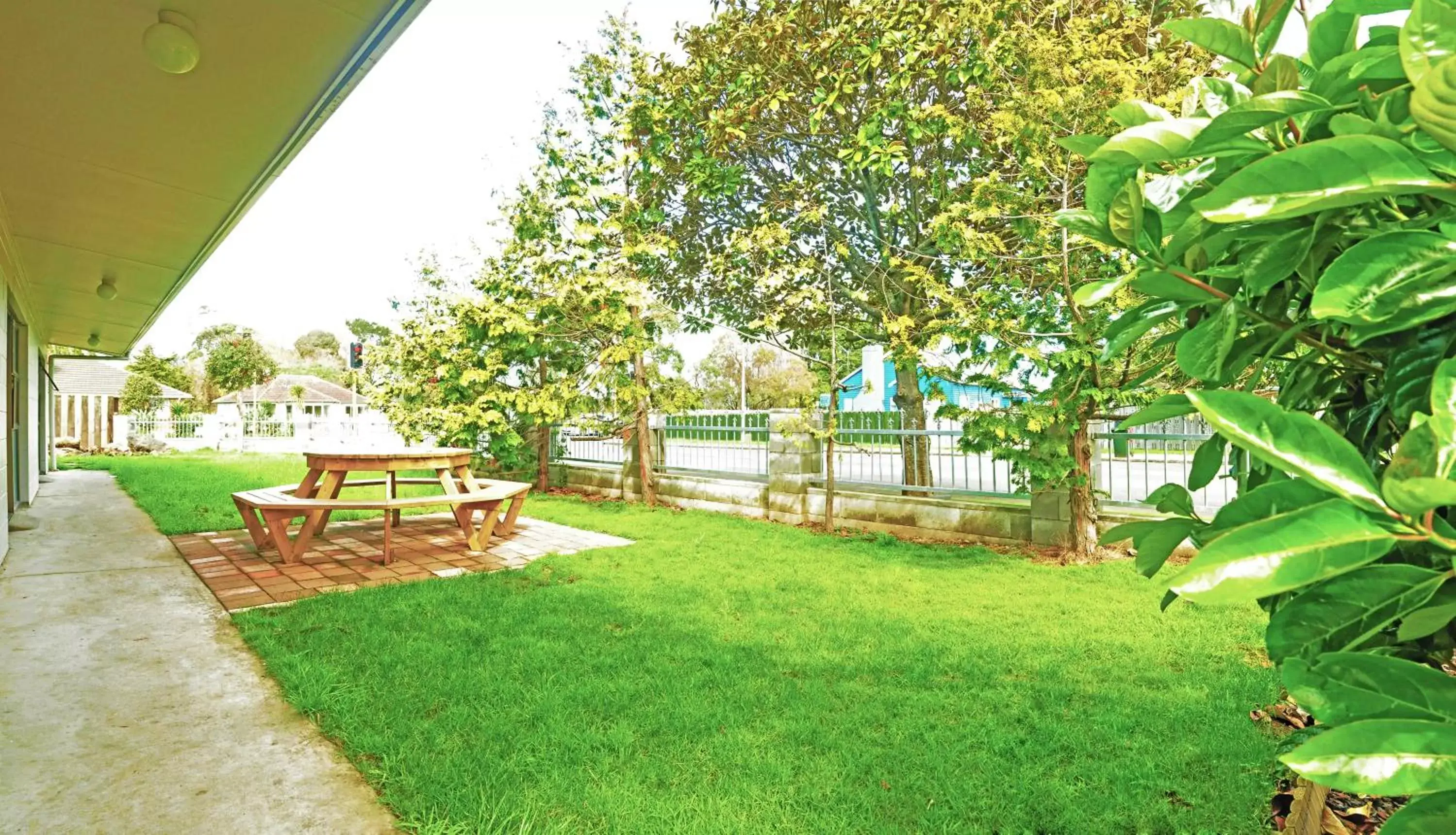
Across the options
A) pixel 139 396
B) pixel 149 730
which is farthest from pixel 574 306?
pixel 139 396

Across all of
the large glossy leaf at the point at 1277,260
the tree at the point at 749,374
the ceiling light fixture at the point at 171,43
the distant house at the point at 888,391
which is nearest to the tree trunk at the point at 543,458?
the distant house at the point at 888,391

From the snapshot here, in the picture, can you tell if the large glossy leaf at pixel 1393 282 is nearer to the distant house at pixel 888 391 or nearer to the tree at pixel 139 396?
the distant house at pixel 888 391

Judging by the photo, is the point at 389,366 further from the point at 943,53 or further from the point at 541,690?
the point at 541,690

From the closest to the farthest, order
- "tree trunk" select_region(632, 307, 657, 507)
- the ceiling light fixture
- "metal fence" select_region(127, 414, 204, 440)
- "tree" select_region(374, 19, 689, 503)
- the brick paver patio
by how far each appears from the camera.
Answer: the ceiling light fixture, the brick paver patio, "tree" select_region(374, 19, 689, 503), "tree trunk" select_region(632, 307, 657, 507), "metal fence" select_region(127, 414, 204, 440)

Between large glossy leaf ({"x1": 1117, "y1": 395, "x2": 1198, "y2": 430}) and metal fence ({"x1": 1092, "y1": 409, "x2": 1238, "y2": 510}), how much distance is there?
6056 mm

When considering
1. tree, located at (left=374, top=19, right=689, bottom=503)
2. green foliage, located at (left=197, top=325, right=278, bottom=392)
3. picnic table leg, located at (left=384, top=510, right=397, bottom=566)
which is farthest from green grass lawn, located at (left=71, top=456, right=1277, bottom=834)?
green foliage, located at (left=197, top=325, right=278, bottom=392)

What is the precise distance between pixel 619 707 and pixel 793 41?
743 centimetres

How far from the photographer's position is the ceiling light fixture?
2883 mm

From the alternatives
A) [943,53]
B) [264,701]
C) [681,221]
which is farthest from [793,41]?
[264,701]

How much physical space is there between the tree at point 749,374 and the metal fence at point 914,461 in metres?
30.2

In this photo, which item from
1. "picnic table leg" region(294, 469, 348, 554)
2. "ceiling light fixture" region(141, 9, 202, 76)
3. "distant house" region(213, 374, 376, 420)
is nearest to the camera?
"ceiling light fixture" region(141, 9, 202, 76)

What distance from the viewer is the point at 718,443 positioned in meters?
10.2

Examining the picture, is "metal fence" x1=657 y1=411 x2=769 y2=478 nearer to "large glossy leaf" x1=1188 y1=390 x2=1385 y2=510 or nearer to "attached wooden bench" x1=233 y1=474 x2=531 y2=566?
"attached wooden bench" x1=233 y1=474 x2=531 y2=566

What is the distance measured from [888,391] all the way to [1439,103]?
12.6 meters
